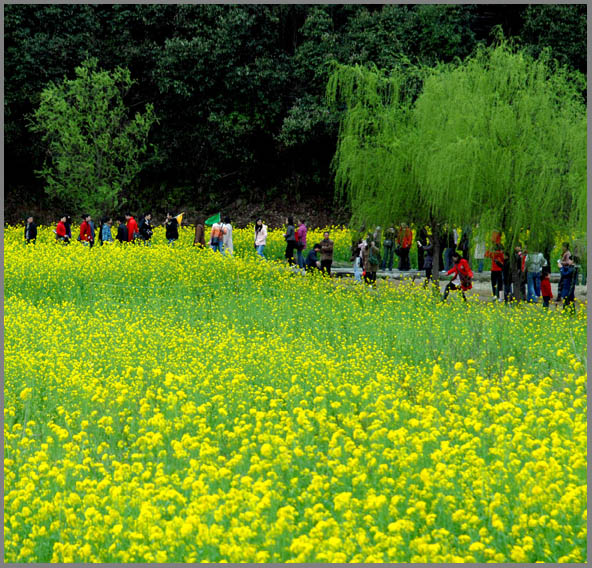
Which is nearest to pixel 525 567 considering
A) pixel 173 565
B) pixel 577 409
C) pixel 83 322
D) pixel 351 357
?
pixel 173 565

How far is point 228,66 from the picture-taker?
40094 mm

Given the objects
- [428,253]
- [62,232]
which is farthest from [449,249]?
[62,232]

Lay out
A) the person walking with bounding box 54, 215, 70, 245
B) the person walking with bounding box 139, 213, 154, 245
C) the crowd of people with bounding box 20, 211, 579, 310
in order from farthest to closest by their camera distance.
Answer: the person walking with bounding box 139, 213, 154, 245
the person walking with bounding box 54, 215, 70, 245
the crowd of people with bounding box 20, 211, 579, 310

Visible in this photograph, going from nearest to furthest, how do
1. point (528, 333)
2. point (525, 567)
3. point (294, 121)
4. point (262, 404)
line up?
point (525, 567), point (262, 404), point (528, 333), point (294, 121)

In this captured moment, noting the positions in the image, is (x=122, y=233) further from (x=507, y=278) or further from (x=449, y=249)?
(x=507, y=278)

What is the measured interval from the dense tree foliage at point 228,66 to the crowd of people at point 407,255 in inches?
429

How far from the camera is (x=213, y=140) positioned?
4150 cm

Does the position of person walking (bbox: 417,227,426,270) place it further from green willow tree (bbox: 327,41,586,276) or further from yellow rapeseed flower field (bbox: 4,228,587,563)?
yellow rapeseed flower field (bbox: 4,228,587,563)

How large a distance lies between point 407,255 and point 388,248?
63 centimetres

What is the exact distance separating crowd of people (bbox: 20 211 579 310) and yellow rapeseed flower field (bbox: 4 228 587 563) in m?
2.58

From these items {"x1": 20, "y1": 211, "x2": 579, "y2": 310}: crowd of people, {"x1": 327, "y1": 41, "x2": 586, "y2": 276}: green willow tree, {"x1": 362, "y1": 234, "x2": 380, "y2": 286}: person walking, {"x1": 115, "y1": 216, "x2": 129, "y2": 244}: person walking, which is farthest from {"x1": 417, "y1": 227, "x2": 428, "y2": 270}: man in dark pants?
{"x1": 115, "y1": 216, "x2": 129, "y2": 244}: person walking

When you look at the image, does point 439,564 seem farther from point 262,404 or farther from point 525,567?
point 262,404

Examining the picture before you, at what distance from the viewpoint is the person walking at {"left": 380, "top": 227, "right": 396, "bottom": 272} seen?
27406 millimetres

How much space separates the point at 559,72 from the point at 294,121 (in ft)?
65.1
